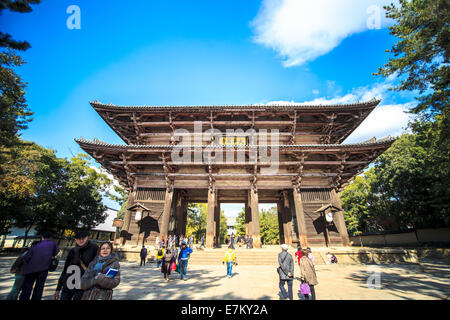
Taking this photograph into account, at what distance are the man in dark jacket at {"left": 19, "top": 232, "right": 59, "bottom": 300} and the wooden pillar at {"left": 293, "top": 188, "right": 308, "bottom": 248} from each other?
12606 millimetres

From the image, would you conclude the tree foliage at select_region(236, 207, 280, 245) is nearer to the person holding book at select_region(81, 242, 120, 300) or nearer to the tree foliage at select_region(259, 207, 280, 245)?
the tree foliage at select_region(259, 207, 280, 245)

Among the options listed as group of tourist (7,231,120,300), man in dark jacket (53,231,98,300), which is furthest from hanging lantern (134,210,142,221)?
man in dark jacket (53,231,98,300)

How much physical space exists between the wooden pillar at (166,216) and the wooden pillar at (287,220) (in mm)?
9230

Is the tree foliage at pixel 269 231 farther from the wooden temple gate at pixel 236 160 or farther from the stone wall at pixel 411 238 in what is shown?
the wooden temple gate at pixel 236 160

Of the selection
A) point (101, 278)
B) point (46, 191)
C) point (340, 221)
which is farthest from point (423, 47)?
point (46, 191)

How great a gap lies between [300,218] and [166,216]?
30.9ft

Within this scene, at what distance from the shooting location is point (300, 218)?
12.8 m

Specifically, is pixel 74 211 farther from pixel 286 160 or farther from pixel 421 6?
pixel 421 6

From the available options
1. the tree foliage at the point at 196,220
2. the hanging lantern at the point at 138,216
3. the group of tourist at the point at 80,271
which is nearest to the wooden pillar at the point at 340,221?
the group of tourist at the point at 80,271

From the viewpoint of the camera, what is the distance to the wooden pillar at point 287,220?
14.4 metres
